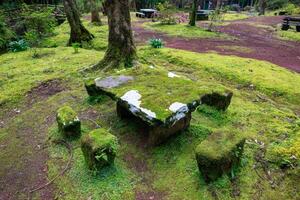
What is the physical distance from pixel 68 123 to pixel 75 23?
26.9 ft

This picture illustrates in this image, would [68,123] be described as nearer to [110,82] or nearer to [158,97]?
[110,82]

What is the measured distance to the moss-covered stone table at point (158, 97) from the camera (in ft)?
13.3

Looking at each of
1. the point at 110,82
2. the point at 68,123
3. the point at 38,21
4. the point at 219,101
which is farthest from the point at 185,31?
the point at 68,123

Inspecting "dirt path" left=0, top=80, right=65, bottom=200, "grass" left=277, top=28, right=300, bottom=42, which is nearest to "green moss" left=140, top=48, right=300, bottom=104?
"dirt path" left=0, top=80, right=65, bottom=200

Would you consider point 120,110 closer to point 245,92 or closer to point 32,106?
point 32,106

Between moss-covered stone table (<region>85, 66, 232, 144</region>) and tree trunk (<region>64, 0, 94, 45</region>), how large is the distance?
23.7 ft

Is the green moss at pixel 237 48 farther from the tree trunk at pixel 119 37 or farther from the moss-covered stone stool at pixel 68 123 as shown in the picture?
the moss-covered stone stool at pixel 68 123

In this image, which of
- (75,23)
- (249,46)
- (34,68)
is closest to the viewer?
(34,68)

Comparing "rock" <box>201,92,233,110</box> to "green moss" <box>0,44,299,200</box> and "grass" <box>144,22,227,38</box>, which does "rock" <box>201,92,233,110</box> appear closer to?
"green moss" <box>0,44,299,200</box>

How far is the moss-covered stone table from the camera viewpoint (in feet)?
13.3

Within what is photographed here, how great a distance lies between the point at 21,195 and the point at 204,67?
636 centimetres

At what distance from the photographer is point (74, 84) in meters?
7.30

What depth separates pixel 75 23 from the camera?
38.3 feet

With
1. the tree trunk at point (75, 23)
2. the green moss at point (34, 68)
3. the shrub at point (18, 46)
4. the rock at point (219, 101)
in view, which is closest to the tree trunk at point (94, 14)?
the tree trunk at point (75, 23)
